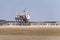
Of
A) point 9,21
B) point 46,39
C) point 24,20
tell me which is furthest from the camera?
point 9,21

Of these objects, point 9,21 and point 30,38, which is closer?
point 30,38

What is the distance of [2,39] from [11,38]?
85 cm

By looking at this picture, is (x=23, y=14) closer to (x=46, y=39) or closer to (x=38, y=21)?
(x=38, y=21)

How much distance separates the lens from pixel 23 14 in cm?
5334

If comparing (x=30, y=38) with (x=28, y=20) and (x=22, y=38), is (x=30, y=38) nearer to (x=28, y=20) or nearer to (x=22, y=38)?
(x=22, y=38)

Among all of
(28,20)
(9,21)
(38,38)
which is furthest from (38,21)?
(38,38)

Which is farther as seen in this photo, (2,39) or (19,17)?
(19,17)

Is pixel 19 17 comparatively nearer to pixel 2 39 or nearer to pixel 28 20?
pixel 28 20

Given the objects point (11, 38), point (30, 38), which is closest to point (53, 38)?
point (30, 38)

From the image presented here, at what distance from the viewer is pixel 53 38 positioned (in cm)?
2145

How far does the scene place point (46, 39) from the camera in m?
20.8

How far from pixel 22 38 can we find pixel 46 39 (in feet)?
6.50

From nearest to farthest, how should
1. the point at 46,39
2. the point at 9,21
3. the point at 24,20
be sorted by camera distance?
1. the point at 46,39
2. the point at 24,20
3. the point at 9,21

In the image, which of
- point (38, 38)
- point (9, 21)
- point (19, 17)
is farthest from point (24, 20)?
point (38, 38)
